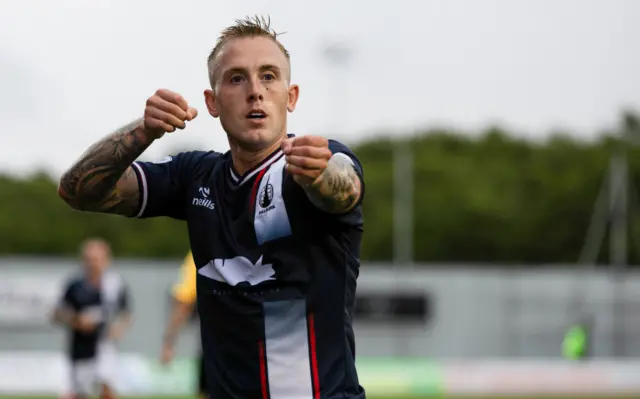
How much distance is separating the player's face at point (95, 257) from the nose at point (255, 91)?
11.5 m

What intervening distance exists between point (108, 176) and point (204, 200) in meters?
0.42

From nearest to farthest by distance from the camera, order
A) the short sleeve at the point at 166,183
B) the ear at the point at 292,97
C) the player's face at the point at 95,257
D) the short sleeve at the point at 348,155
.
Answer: the short sleeve at the point at 348,155
the ear at the point at 292,97
the short sleeve at the point at 166,183
the player's face at the point at 95,257

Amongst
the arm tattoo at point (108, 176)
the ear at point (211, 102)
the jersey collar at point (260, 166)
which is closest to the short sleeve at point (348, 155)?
the jersey collar at point (260, 166)

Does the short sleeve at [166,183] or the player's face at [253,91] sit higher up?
the player's face at [253,91]

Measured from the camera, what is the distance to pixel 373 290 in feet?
101

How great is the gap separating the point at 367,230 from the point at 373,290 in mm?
32279

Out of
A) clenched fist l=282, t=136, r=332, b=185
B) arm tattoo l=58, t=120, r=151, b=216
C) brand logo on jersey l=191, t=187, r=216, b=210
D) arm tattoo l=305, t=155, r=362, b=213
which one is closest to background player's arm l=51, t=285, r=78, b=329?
arm tattoo l=58, t=120, r=151, b=216

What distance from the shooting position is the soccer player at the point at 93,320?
1556 cm

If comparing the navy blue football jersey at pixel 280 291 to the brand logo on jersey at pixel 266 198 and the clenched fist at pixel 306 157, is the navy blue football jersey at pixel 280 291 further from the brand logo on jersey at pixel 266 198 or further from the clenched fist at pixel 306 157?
the clenched fist at pixel 306 157

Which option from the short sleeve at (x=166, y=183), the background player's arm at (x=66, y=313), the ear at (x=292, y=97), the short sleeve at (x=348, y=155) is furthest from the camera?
the background player's arm at (x=66, y=313)

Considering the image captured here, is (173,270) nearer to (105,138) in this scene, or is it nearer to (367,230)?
(105,138)

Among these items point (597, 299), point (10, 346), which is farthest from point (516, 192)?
point (10, 346)

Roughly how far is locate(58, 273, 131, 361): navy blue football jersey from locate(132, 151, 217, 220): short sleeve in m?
11.3

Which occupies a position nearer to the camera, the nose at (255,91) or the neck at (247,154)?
the nose at (255,91)
